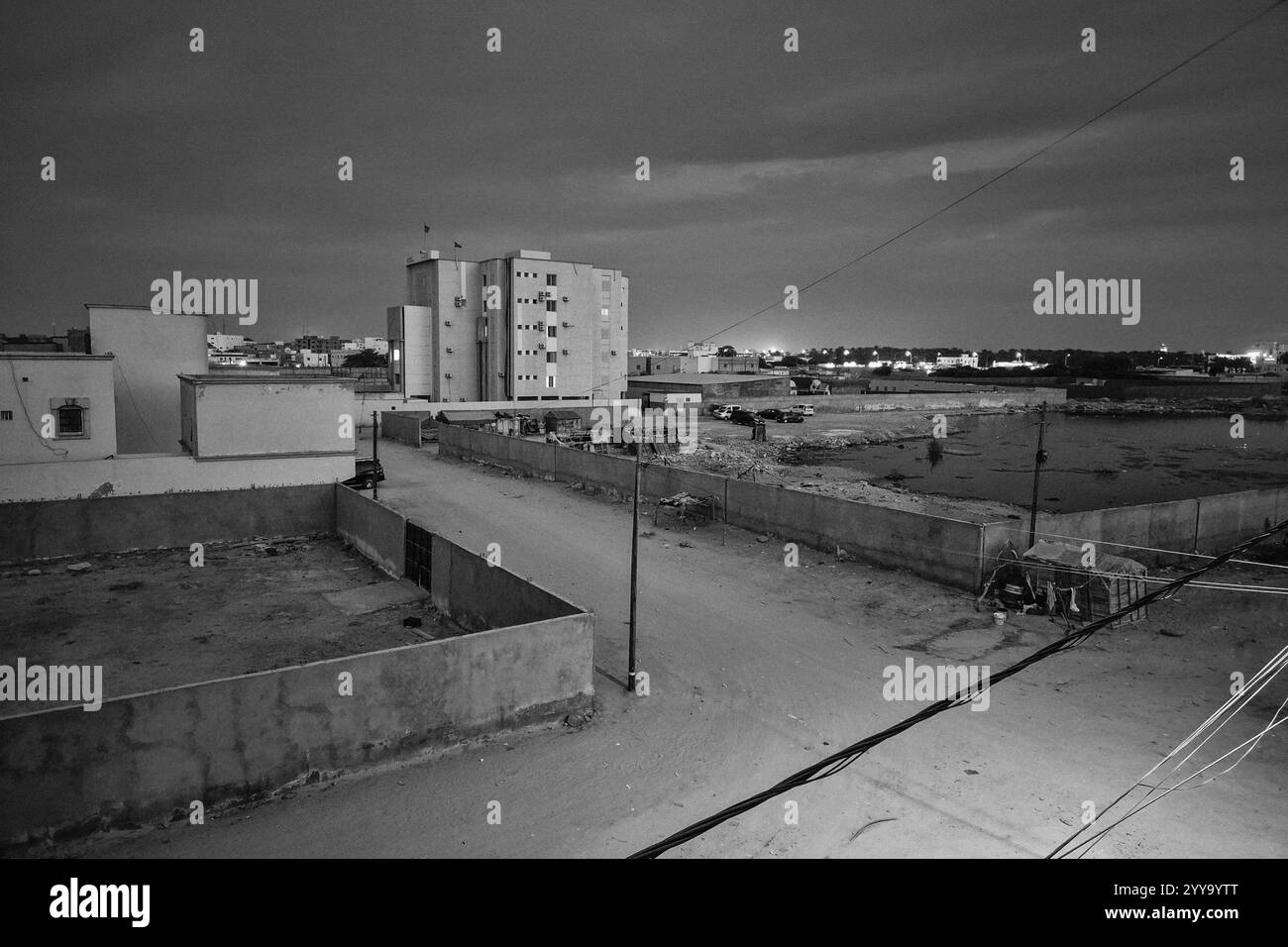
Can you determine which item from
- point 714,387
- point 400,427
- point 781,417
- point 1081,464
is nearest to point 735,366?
point 714,387

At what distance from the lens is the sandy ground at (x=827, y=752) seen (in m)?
8.03

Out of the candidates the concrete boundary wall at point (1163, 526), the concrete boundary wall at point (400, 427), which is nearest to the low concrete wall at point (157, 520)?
the concrete boundary wall at point (1163, 526)

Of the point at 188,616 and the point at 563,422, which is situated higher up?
the point at 563,422

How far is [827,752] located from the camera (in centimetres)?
1016

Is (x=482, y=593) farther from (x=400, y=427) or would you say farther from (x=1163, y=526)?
(x=400, y=427)

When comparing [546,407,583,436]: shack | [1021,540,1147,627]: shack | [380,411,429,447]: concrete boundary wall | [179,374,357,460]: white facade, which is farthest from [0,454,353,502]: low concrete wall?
[546,407,583,436]: shack

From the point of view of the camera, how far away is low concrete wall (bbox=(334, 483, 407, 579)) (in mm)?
18844

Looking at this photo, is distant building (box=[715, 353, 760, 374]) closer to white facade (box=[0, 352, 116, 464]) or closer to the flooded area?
the flooded area

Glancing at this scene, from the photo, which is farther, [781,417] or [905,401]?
[905,401]

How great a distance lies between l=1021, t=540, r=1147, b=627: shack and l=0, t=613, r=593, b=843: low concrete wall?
10.0 meters

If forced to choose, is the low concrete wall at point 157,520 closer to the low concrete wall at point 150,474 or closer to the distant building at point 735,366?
the low concrete wall at point 150,474

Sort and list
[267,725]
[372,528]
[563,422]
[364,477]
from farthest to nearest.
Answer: [563,422] < [364,477] < [372,528] < [267,725]

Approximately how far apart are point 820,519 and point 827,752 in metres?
10.7

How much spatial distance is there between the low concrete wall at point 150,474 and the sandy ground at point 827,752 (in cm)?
1381
